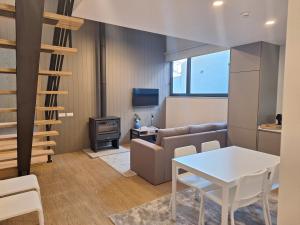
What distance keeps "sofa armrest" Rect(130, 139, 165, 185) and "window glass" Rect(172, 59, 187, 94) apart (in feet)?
10.3

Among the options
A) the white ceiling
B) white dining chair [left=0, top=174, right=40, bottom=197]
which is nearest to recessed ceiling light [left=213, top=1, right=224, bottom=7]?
the white ceiling

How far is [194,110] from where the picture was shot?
5.62m

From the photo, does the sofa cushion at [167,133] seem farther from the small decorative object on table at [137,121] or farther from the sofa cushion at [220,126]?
the small decorative object on table at [137,121]

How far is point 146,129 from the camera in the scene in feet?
19.1

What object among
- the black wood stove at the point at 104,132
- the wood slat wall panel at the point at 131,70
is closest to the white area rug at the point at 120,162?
the black wood stove at the point at 104,132

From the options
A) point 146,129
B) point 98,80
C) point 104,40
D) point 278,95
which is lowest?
point 146,129

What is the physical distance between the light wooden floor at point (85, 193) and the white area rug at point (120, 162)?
0.41 ft

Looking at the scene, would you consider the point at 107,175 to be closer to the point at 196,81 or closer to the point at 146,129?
the point at 146,129

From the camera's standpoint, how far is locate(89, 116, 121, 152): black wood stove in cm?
505

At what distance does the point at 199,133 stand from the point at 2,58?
3.92 meters

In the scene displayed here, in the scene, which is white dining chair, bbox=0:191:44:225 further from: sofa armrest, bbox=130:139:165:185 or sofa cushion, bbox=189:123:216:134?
sofa cushion, bbox=189:123:216:134

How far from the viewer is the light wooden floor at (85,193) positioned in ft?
8.11

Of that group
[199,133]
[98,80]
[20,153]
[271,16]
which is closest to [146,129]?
[98,80]

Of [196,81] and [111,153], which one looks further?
[196,81]
